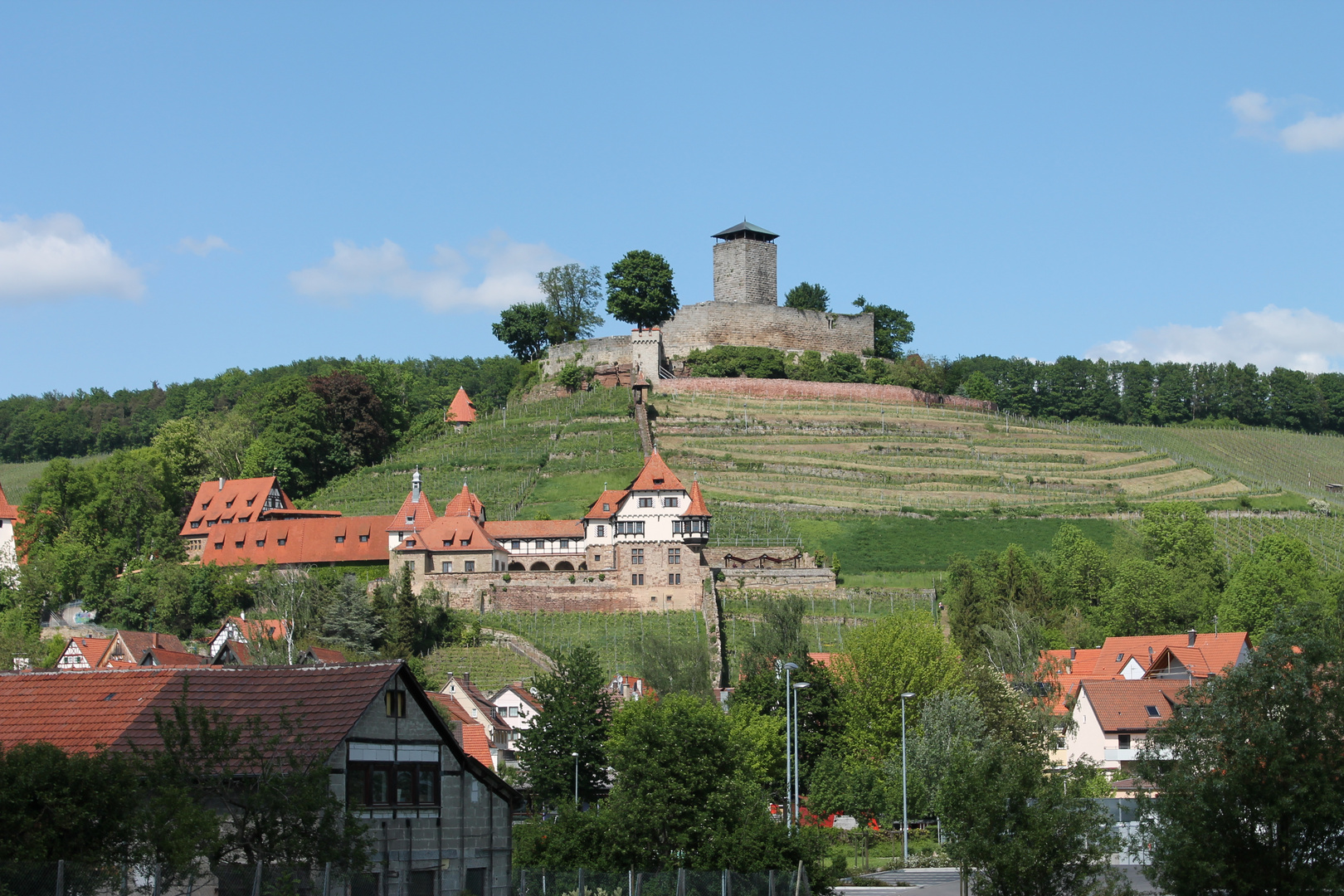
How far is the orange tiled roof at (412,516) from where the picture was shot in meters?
92.1

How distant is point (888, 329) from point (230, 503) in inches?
2759

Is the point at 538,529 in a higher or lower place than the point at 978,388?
lower

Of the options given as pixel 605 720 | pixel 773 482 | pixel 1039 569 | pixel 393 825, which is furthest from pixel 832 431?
pixel 393 825

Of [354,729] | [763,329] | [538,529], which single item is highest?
[763,329]

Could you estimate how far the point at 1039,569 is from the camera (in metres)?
87.7

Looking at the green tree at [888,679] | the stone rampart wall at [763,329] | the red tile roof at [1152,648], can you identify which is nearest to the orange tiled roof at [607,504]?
the red tile roof at [1152,648]

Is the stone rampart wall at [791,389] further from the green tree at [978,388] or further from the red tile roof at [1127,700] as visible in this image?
the red tile roof at [1127,700]

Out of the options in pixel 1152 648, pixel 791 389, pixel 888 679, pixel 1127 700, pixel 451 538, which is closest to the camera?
pixel 888 679

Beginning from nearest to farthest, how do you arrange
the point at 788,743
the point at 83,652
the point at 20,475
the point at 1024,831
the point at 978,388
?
the point at 1024,831 → the point at 788,743 → the point at 83,652 → the point at 978,388 → the point at 20,475

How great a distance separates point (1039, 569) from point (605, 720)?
40.8 metres

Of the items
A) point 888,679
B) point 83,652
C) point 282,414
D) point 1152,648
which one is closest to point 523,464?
point 282,414

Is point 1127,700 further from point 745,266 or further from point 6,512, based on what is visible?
point 745,266

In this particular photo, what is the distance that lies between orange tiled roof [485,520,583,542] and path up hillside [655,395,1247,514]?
14.9 metres

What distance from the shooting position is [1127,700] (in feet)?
197
